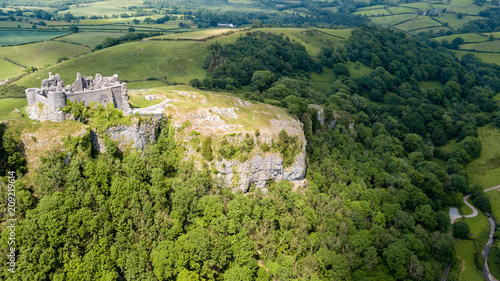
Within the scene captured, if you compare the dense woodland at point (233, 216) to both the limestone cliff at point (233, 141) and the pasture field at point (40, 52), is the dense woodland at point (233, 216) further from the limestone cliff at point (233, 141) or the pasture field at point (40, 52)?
the pasture field at point (40, 52)

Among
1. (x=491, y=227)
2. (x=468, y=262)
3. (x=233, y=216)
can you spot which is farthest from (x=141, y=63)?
(x=491, y=227)

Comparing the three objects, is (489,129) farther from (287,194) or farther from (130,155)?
(130,155)

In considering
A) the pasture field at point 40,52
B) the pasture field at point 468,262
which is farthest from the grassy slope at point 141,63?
the pasture field at point 468,262

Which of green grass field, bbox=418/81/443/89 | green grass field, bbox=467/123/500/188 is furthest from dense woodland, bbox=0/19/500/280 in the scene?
green grass field, bbox=418/81/443/89

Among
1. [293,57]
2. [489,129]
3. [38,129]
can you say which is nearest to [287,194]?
[38,129]

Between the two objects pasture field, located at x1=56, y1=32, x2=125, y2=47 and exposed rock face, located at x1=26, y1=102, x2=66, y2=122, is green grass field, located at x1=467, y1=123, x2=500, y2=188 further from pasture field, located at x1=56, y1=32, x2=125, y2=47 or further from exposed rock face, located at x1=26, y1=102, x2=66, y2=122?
pasture field, located at x1=56, y1=32, x2=125, y2=47

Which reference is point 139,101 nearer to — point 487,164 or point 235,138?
point 235,138

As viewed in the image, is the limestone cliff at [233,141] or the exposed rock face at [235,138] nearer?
the limestone cliff at [233,141]
